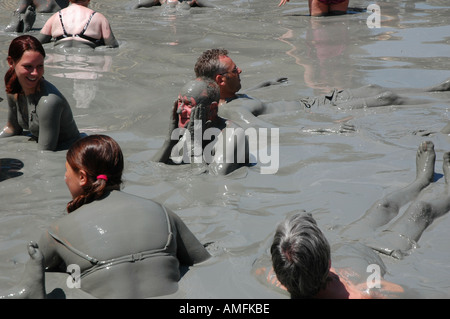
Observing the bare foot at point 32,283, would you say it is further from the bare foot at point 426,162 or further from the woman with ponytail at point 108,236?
the bare foot at point 426,162

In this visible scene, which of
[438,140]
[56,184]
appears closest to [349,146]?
[438,140]

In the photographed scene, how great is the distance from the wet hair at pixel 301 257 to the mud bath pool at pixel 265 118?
0.26m

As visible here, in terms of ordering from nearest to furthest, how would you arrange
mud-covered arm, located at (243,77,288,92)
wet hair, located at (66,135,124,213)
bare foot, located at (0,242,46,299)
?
bare foot, located at (0,242,46,299) → wet hair, located at (66,135,124,213) → mud-covered arm, located at (243,77,288,92)

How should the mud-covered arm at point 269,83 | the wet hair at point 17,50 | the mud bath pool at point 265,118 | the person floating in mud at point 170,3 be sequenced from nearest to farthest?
the mud bath pool at point 265,118
the wet hair at point 17,50
the mud-covered arm at point 269,83
the person floating in mud at point 170,3

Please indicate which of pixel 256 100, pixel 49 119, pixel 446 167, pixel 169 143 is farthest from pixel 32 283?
pixel 256 100

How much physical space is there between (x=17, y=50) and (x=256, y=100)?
2570 millimetres

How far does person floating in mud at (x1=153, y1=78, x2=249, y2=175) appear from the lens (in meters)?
5.34

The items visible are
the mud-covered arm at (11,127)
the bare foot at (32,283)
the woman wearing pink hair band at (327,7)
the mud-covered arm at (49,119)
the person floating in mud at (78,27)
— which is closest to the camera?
the bare foot at (32,283)

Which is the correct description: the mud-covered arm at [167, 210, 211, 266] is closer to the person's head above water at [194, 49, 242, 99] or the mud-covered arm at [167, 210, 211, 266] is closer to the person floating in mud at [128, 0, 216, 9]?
the person's head above water at [194, 49, 242, 99]

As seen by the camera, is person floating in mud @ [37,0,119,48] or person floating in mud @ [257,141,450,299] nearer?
person floating in mud @ [257,141,450,299]

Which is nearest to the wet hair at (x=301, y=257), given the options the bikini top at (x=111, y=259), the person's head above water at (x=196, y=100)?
the bikini top at (x=111, y=259)

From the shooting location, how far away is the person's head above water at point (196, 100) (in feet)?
17.5

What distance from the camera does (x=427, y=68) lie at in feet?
27.6

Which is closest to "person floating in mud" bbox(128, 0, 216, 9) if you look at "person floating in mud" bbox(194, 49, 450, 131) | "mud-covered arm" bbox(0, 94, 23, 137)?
"person floating in mud" bbox(194, 49, 450, 131)
